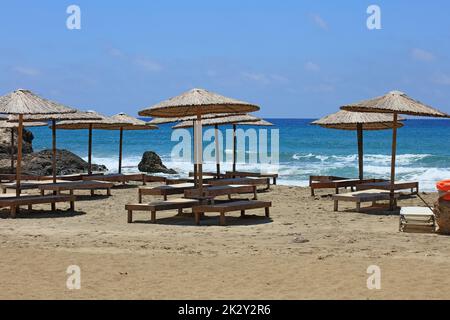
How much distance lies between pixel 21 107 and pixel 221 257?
585cm

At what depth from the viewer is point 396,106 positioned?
12.2 m

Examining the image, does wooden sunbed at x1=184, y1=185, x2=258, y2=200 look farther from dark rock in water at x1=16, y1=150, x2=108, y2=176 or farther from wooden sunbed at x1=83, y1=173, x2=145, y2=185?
dark rock in water at x1=16, y1=150, x2=108, y2=176

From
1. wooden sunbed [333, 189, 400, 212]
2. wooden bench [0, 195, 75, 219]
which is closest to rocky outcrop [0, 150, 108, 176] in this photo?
wooden bench [0, 195, 75, 219]

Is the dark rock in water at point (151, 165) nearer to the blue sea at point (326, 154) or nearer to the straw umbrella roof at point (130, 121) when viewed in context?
the blue sea at point (326, 154)

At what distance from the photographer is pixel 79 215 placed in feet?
40.1

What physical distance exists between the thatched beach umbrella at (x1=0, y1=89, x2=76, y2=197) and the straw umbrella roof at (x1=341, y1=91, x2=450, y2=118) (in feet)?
17.3

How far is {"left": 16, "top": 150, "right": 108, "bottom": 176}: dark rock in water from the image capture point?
24.3 m

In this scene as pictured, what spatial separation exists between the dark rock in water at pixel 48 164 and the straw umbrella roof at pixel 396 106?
14.2 meters

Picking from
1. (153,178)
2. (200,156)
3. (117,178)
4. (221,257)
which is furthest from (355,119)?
(221,257)

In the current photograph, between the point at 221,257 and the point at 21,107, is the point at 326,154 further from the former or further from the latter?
the point at 221,257

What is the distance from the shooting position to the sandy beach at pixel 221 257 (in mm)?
6414

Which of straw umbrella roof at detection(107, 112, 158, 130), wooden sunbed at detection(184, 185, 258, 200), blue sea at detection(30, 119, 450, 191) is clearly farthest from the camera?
blue sea at detection(30, 119, 450, 191)
